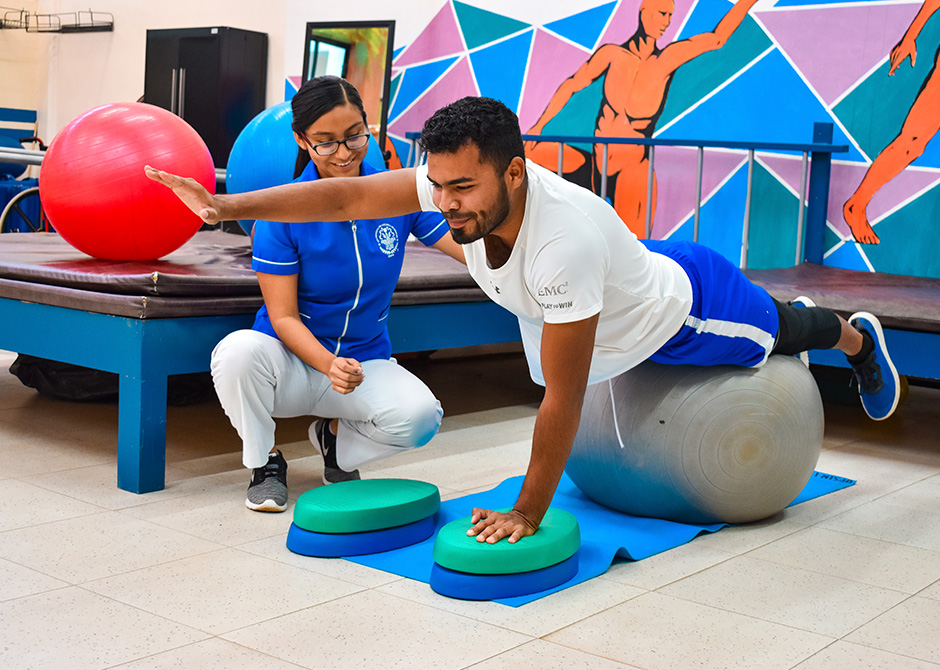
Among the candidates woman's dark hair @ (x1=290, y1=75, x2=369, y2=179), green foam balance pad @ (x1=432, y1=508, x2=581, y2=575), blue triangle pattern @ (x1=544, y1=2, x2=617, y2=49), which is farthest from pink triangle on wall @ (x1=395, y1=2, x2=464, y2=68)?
green foam balance pad @ (x1=432, y1=508, x2=581, y2=575)

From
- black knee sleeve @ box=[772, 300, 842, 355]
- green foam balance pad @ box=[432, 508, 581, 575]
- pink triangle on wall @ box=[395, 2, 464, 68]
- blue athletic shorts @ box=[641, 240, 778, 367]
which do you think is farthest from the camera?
pink triangle on wall @ box=[395, 2, 464, 68]

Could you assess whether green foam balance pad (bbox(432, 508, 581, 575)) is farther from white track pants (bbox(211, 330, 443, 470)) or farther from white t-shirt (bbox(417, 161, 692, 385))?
white track pants (bbox(211, 330, 443, 470))

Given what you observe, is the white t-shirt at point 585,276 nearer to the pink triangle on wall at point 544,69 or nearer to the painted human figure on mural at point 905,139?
the painted human figure on mural at point 905,139

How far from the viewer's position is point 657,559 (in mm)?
1967

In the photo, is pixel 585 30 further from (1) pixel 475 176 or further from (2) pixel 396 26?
(1) pixel 475 176

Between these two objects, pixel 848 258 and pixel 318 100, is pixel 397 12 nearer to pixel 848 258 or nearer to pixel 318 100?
pixel 848 258

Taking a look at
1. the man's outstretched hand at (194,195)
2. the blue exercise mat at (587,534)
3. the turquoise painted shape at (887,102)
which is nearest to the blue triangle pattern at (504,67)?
the turquoise painted shape at (887,102)

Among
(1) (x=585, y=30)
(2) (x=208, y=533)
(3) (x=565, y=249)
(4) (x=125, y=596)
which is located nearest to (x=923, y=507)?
(3) (x=565, y=249)

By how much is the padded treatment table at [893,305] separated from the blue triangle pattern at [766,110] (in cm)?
89

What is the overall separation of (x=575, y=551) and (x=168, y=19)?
660 cm

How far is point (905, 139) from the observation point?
398cm

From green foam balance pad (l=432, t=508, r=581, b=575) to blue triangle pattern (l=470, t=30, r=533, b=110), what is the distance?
12.0ft

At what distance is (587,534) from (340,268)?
0.82m

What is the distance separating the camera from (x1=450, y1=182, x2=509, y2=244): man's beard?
1617 millimetres
